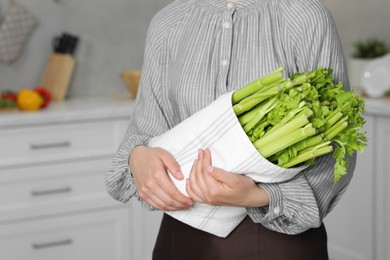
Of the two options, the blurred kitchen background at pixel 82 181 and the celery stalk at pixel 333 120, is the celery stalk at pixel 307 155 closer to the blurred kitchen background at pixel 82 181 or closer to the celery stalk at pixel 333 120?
the celery stalk at pixel 333 120

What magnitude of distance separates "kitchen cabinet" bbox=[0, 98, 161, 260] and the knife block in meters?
0.31

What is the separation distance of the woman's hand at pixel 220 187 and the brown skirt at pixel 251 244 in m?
0.14

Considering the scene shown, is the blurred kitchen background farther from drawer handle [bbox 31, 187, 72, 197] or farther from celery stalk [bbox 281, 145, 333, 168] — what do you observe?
celery stalk [bbox 281, 145, 333, 168]

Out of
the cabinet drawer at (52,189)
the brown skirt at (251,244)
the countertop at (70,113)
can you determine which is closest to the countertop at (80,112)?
the countertop at (70,113)

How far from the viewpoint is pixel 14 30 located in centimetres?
382

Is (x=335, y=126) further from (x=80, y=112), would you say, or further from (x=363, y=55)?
(x=363, y=55)

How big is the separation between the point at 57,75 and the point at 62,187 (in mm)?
723

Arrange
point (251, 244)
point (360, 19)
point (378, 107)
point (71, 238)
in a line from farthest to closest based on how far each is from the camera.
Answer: point (360, 19) → point (71, 238) → point (378, 107) → point (251, 244)

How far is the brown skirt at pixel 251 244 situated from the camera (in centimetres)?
142

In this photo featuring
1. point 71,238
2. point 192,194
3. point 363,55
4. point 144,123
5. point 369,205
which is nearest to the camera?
point 192,194

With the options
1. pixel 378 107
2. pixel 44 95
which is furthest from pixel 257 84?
pixel 44 95

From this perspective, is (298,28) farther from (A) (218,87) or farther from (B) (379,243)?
(B) (379,243)

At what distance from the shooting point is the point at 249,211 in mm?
1376

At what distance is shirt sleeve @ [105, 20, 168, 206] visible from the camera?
1509 mm
